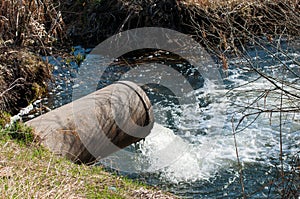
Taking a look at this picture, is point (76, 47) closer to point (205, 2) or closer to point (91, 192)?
point (205, 2)

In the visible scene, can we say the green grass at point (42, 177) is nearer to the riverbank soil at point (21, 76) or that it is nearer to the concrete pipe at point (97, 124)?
the concrete pipe at point (97, 124)

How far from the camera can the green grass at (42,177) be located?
11.3 feet

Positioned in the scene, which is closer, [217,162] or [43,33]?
[217,162]

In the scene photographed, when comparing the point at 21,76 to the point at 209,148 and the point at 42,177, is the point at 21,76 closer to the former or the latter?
the point at 209,148

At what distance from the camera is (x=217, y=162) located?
21.1 feet

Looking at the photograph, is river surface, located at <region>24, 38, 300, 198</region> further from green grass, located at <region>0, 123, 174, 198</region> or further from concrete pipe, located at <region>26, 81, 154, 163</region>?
green grass, located at <region>0, 123, 174, 198</region>

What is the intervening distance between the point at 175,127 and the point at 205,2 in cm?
401

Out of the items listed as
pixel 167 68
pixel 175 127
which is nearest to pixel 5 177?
pixel 175 127

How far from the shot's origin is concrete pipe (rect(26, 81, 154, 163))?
5.48 metres

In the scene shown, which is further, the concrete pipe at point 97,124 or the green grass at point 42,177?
the concrete pipe at point 97,124

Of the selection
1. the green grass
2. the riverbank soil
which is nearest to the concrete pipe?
the green grass

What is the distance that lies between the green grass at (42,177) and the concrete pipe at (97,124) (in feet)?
1.00

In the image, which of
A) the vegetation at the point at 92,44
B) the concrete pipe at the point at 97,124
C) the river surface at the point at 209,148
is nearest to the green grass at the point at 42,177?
the vegetation at the point at 92,44

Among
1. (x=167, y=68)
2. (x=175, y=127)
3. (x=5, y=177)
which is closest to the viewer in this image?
(x=5, y=177)
